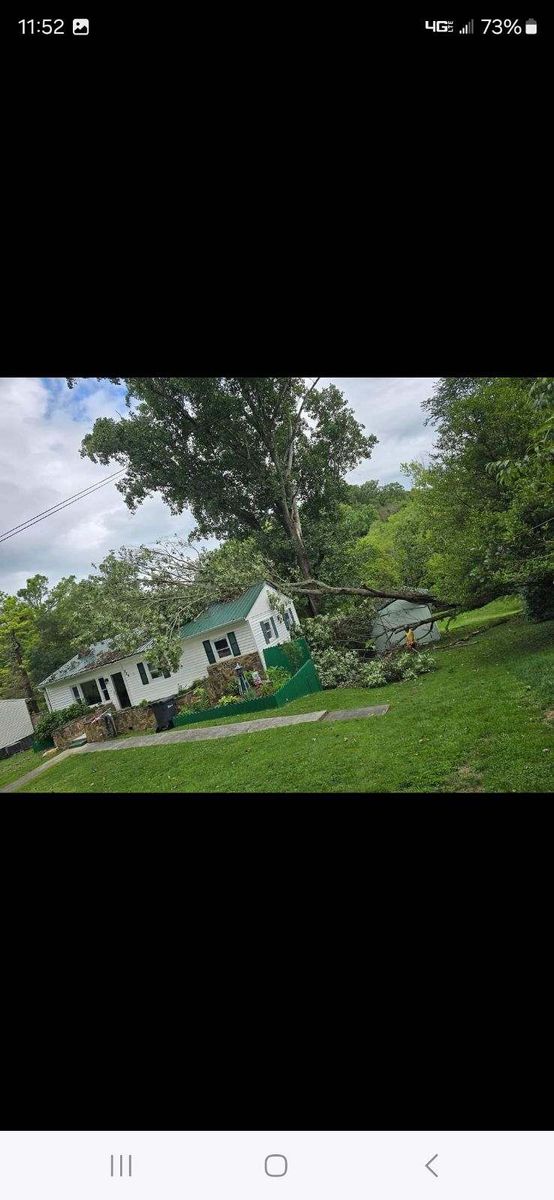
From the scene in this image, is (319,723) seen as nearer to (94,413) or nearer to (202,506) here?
(202,506)

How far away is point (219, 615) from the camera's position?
3.14m

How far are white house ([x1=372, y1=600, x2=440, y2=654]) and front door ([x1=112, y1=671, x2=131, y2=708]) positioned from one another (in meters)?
2.03

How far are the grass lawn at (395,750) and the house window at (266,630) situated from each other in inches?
18.7

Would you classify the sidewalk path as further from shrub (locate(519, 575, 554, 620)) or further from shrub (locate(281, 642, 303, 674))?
shrub (locate(519, 575, 554, 620))

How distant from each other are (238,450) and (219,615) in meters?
1.15

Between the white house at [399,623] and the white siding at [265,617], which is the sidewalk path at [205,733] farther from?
the white house at [399,623]

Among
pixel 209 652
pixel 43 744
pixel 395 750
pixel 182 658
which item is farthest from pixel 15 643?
pixel 395 750

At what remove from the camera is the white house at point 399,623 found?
3.95 meters

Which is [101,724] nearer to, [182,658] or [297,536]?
[182,658]

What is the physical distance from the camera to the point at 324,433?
3227mm
